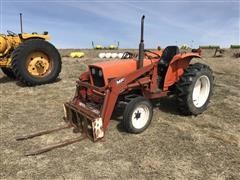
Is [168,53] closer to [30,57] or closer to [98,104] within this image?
[98,104]

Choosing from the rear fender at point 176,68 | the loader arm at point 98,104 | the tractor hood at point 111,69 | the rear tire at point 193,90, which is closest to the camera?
the loader arm at point 98,104

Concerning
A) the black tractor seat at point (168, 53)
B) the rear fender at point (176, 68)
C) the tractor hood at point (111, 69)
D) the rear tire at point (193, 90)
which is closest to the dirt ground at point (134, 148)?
the rear tire at point (193, 90)

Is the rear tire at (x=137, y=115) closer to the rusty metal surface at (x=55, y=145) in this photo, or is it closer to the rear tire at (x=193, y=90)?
the rusty metal surface at (x=55, y=145)

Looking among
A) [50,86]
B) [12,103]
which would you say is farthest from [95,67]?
[50,86]

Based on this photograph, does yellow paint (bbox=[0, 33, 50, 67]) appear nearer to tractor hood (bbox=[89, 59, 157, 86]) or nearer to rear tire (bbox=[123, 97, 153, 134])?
tractor hood (bbox=[89, 59, 157, 86])

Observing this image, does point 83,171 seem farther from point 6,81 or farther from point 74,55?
point 74,55

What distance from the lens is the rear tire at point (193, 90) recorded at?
675 centimetres

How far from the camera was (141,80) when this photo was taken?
20.8ft

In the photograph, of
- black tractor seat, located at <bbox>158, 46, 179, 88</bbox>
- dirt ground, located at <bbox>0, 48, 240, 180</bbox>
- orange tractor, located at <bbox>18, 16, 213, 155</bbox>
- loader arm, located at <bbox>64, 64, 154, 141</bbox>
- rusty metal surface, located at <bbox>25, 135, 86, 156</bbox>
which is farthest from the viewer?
black tractor seat, located at <bbox>158, 46, 179, 88</bbox>

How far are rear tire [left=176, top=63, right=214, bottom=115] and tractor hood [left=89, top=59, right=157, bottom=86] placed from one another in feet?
3.91

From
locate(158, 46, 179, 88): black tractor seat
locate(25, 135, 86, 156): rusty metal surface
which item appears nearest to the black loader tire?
locate(158, 46, 179, 88): black tractor seat

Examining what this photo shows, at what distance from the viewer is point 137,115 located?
592cm

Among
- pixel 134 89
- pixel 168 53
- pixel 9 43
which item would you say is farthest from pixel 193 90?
pixel 9 43

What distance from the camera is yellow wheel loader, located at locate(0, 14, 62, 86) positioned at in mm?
9375
